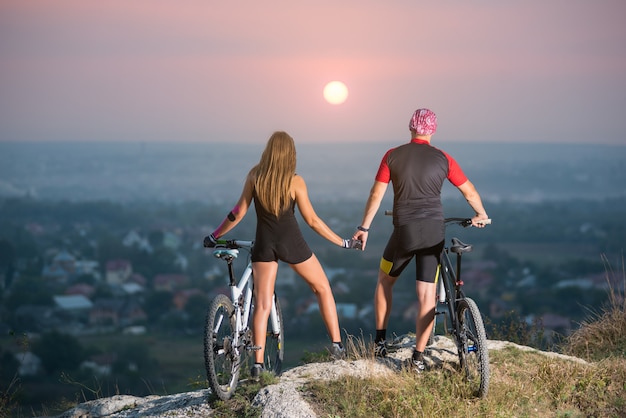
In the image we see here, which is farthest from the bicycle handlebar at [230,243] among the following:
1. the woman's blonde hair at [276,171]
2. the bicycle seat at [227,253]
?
the woman's blonde hair at [276,171]

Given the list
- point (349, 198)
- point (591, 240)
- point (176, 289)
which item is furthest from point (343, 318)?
point (591, 240)

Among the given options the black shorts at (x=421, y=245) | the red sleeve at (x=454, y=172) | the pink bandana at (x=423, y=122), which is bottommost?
the black shorts at (x=421, y=245)

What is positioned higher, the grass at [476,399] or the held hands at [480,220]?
the held hands at [480,220]

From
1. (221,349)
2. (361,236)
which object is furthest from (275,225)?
(221,349)

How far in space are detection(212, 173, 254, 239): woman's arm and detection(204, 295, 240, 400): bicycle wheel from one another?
55cm

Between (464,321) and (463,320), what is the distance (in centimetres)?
1

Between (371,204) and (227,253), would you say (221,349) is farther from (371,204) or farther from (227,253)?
(371,204)

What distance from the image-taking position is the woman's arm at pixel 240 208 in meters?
5.86

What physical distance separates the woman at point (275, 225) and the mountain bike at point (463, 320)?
0.73 meters

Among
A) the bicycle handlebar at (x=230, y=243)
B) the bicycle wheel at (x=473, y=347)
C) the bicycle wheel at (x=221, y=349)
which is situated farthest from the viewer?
the bicycle handlebar at (x=230, y=243)

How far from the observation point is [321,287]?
6223 millimetres

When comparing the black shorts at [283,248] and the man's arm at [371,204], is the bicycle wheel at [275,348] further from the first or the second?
the man's arm at [371,204]

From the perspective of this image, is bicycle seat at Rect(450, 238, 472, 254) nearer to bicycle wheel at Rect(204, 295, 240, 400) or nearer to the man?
the man

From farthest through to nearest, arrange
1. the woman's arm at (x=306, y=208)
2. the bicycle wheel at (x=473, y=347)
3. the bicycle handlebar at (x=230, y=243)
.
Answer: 1. the bicycle handlebar at (x=230, y=243)
2. the woman's arm at (x=306, y=208)
3. the bicycle wheel at (x=473, y=347)
